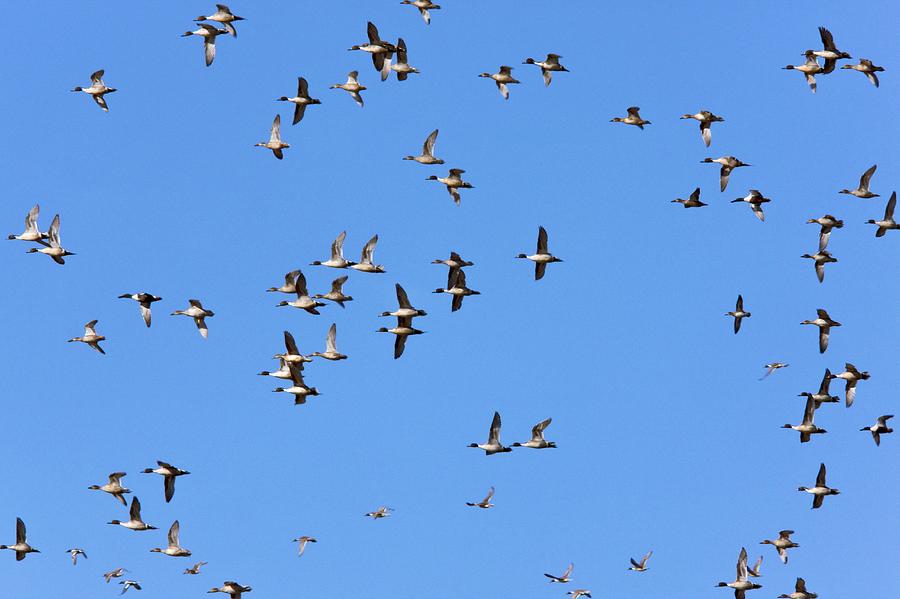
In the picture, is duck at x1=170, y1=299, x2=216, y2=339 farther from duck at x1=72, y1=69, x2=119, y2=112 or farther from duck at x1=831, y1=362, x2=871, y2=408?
duck at x1=831, y1=362, x2=871, y2=408

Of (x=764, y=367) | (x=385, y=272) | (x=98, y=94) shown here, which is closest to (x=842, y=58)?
(x=764, y=367)

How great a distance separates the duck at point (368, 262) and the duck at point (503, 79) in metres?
8.96

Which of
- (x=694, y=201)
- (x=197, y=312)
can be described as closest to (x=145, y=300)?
(x=197, y=312)

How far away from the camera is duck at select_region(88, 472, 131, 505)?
65.6 meters

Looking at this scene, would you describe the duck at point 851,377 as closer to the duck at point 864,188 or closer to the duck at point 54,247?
the duck at point 864,188

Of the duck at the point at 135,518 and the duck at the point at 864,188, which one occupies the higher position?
the duck at the point at 864,188

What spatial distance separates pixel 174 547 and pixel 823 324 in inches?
1034

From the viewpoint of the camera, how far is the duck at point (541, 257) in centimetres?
6384

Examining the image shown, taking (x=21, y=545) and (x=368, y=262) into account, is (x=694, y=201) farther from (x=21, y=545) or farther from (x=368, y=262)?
(x=21, y=545)

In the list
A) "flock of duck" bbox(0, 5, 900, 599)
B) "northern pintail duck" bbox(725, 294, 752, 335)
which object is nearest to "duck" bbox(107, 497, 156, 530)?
"flock of duck" bbox(0, 5, 900, 599)

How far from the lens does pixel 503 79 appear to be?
67.2 metres

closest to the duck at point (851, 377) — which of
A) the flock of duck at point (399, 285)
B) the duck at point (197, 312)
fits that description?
the flock of duck at point (399, 285)

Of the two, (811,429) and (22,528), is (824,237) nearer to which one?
(811,429)

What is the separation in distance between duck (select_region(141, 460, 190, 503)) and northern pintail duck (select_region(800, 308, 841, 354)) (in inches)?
972
